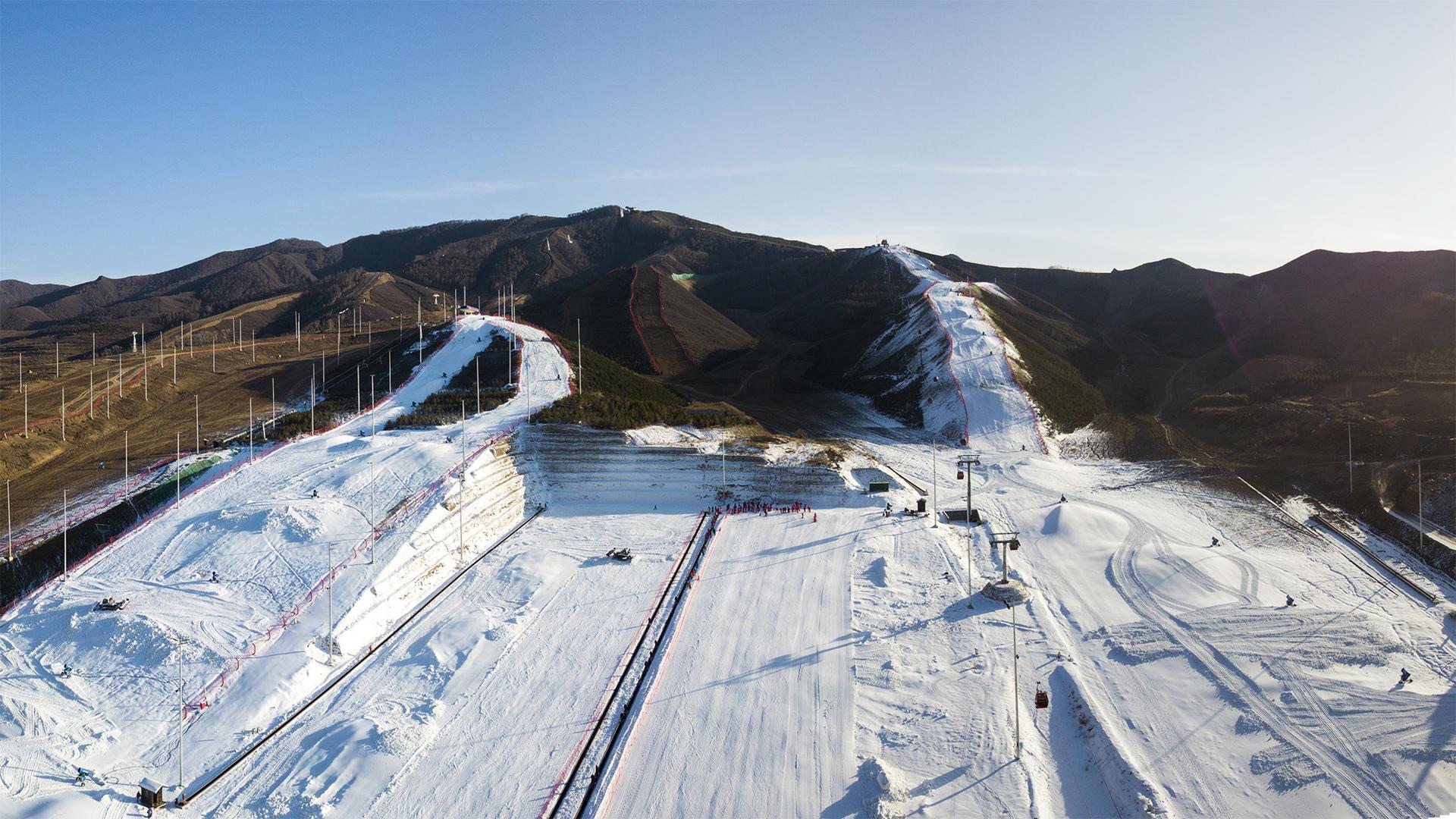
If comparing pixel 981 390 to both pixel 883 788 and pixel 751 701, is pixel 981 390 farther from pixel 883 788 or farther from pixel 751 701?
pixel 883 788

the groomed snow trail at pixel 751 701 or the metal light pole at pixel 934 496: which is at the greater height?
the metal light pole at pixel 934 496

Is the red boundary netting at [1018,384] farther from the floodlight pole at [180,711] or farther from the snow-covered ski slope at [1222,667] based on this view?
the floodlight pole at [180,711]

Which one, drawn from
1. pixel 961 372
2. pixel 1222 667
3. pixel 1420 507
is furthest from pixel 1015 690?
pixel 961 372

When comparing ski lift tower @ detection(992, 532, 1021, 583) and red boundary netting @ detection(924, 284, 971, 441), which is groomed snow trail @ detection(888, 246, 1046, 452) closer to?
red boundary netting @ detection(924, 284, 971, 441)

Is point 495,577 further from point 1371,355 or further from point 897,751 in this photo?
point 1371,355

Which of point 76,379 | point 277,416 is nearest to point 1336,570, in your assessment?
point 277,416

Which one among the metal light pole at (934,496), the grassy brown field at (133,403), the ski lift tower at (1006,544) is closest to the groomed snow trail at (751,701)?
the ski lift tower at (1006,544)
